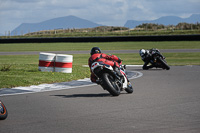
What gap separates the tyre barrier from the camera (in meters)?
16.4

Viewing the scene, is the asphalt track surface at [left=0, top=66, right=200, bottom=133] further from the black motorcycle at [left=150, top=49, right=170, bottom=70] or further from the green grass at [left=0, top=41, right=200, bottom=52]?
the green grass at [left=0, top=41, right=200, bottom=52]

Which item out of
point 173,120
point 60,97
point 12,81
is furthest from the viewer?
point 12,81

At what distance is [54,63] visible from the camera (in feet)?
54.7

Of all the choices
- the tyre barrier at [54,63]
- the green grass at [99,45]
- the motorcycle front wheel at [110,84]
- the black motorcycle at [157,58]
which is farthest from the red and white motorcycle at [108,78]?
the green grass at [99,45]

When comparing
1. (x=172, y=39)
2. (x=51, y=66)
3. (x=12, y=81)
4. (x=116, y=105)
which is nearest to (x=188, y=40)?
(x=172, y=39)

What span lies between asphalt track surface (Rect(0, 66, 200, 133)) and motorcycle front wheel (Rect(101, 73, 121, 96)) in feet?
0.56

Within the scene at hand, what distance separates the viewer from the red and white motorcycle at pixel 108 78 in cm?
1031

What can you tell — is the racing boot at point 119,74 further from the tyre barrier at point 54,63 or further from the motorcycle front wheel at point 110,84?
the tyre barrier at point 54,63

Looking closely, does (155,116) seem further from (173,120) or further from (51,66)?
(51,66)

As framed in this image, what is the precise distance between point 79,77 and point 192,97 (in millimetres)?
6337

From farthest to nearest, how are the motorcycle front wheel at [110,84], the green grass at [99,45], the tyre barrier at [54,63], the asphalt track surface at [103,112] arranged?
the green grass at [99,45]
the tyre barrier at [54,63]
the motorcycle front wheel at [110,84]
the asphalt track surface at [103,112]

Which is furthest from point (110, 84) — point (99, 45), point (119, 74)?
point (99, 45)

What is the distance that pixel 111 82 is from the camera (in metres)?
10.6

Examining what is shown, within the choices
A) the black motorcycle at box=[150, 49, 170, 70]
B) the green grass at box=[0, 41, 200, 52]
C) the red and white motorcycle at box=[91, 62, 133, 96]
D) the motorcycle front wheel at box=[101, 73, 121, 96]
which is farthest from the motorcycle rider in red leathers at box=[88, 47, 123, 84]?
the green grass at box=[0, 41, 200, 52]
